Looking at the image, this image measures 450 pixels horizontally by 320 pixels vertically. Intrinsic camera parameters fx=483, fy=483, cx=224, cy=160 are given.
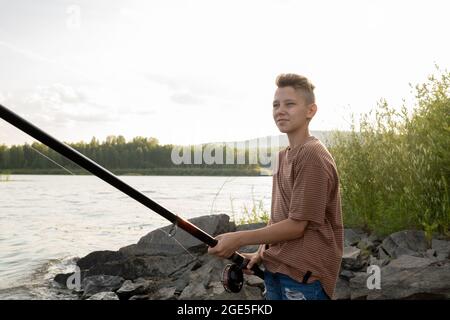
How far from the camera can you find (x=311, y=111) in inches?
97.3

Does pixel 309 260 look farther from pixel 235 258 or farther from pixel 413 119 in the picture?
pixel 413 119

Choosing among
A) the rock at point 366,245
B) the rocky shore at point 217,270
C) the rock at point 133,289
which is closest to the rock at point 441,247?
the rocky shore at point 217,270

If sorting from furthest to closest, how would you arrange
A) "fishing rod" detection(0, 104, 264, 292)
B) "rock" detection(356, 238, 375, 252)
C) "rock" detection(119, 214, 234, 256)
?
"rock" detection(119, 214, 234, 256) < "rock" detection(356, 238, 375, 252) < "fishing rod" detection(0, 104, 264, 292)

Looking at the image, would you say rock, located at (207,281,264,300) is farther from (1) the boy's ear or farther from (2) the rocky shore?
(1) the boy's ear

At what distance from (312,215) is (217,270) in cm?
448

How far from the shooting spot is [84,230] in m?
13.2

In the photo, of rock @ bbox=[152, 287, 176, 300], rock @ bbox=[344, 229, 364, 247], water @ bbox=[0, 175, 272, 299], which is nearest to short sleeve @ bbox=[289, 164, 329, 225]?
water @ bbox=[0, 175, 272, 299]

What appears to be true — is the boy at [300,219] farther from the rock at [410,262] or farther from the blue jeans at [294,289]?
the rock at [410,262]

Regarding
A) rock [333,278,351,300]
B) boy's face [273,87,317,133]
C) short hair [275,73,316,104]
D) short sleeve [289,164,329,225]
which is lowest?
rock [333,278,351,300]

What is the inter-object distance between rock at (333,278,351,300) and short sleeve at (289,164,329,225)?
12.0 ft

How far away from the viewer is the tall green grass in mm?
6762

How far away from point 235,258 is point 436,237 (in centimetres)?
476

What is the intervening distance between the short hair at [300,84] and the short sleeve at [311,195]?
41 cm

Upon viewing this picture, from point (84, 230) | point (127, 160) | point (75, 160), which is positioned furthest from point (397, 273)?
point (127, 160)
